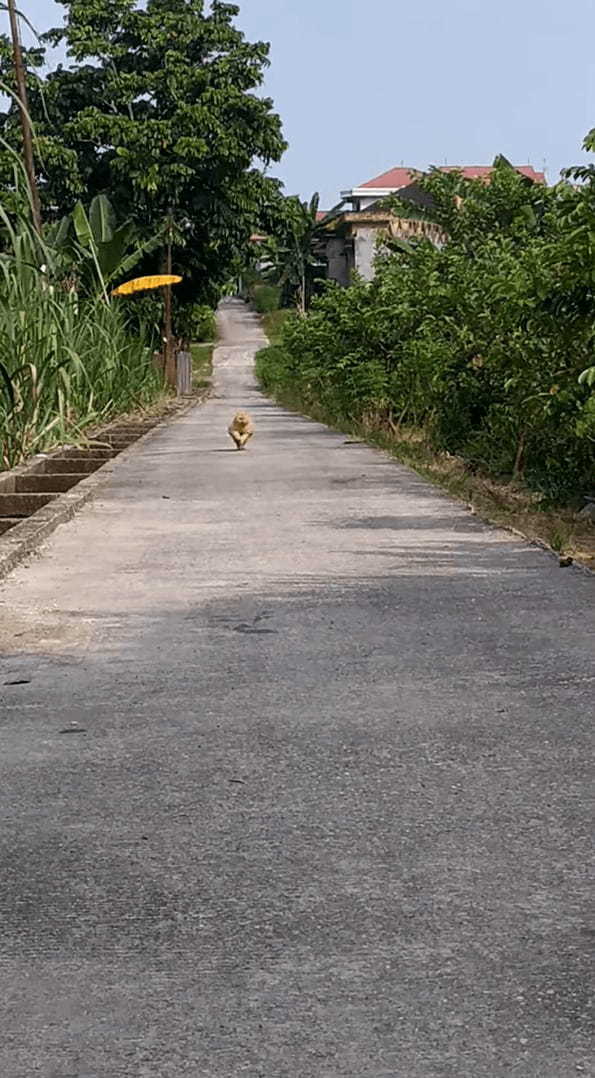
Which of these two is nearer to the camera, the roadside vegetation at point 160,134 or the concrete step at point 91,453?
the concrete step at point 91,453

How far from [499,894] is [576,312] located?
24.8ft

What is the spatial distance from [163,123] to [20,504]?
35931 mm

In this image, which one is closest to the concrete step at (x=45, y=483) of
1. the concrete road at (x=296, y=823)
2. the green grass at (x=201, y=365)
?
the concrete road at (x=296, y=823)

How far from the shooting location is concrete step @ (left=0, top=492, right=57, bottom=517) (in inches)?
553

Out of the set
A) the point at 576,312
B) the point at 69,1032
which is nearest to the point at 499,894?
the point at 69,1032

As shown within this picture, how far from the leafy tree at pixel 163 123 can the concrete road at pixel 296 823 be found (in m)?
39.8

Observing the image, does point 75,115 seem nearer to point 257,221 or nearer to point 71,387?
point 257,221

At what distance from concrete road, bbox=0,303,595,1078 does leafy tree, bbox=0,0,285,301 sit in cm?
3980

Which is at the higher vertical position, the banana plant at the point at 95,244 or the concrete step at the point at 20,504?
the banana plant at the point at 95,244

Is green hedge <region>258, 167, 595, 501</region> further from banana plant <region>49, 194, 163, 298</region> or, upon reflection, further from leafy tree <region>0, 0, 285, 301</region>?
leafy tree <region>0, 0, 285, 301</region>

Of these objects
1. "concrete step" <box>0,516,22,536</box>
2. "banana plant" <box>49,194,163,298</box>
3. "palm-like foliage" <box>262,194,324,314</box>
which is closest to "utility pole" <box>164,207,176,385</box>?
"banana plant" <box>49,194,163,298</box>

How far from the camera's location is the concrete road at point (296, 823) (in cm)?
327

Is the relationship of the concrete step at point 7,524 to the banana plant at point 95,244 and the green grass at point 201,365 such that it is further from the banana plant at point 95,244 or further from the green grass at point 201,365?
the green grass at point 201,365

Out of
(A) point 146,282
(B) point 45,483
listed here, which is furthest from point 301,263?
(B) point 45,483
